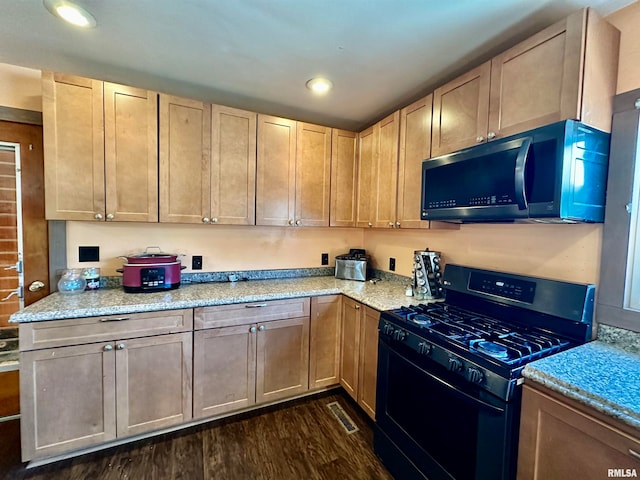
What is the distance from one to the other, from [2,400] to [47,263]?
99cm

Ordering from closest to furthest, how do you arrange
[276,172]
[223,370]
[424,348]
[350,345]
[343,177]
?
[424,348]
[223,370]
[350,345]
[276,172]
[343,177]

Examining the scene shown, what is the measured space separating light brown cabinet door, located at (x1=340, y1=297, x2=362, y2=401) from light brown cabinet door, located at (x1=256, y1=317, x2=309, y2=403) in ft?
1.03

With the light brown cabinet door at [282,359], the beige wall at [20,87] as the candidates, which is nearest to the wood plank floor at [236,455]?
the light brown cabinet door at [282,359]

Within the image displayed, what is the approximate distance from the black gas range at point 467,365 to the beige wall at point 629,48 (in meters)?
0.96

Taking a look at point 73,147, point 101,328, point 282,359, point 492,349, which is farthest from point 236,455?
point 73,147

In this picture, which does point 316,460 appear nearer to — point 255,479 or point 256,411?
point 255,479

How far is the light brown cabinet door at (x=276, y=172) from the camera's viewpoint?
238 centimetres

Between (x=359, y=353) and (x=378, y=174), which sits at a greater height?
(x=378, y=174)

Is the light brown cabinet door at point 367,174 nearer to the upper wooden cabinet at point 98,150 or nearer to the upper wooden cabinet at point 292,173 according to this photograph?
the upper wooden cabinet at point 292,173

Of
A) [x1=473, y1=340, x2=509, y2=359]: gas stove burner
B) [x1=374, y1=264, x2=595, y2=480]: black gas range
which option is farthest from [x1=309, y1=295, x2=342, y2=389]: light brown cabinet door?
[x1=473, y1=340, x2=509, y2=359]: gas stove burner

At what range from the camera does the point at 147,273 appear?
2029mm

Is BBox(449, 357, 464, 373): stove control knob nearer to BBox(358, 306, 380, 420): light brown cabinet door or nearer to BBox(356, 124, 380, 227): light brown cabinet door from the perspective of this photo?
BBox(358, 306, 380, 420): light brown cabinet door

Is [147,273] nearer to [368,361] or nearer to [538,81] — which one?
[368,361]

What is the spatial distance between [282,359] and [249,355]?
0.27 meters
